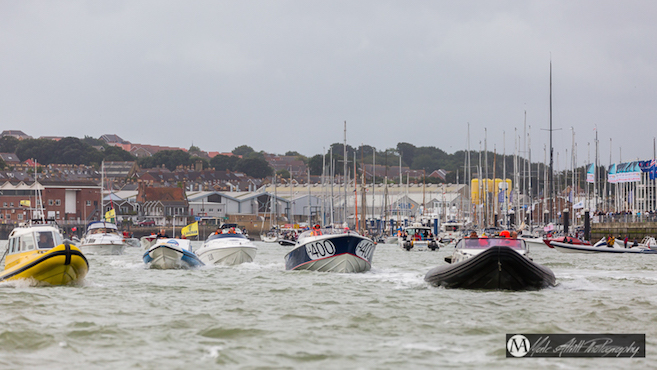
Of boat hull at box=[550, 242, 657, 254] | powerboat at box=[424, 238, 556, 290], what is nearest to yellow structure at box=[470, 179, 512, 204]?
boat hull at box=[550, 242, 657, 254]

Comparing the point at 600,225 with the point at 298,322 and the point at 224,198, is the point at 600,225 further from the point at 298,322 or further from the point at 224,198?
the point at 224,198

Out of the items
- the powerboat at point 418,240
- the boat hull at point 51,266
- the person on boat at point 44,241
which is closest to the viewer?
the boat hull at point 51,266

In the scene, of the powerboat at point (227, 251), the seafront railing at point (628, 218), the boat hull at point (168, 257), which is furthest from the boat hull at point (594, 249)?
the boat hull at point (168, 257)

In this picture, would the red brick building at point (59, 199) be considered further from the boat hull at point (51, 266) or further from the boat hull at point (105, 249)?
the boat hull at point (51, 266)

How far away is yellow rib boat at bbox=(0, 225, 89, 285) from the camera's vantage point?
21266mm

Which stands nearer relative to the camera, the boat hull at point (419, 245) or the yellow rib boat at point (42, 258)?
the yellow rib boat at point (42, 258)

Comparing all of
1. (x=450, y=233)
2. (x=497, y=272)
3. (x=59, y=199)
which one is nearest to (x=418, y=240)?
(x=450, y=233)

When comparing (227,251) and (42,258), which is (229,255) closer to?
(227,251)

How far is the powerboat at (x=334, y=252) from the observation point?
1096 inches

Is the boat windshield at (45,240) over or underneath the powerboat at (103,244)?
over

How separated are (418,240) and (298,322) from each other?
1998 inches

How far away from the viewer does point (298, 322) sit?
1572 centimetres

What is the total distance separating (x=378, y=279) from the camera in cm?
2594

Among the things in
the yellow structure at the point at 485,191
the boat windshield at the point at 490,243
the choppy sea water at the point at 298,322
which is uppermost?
the yellow structure at the point at 485,191
